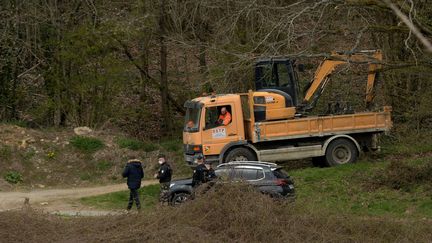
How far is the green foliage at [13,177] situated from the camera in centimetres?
2428

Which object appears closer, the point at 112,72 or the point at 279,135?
the point at 279,135

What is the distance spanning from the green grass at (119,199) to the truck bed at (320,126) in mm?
4045

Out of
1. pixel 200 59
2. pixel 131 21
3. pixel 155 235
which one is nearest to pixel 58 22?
pixel 131 21

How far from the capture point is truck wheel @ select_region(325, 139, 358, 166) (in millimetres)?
24297

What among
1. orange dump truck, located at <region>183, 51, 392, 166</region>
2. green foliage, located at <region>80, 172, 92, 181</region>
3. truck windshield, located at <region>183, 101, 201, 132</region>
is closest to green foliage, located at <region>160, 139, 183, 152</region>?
green foliage, located at <region>80, 172, 92, 181</region>

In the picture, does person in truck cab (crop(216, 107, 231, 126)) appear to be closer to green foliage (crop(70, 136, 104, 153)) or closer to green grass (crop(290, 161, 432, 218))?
green grass (crop(290, 161, 432, 218))

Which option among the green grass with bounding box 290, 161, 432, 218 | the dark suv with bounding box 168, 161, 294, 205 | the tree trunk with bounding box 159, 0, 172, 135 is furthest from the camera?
the tree trunk with bounding box 159, 0, 172, 135

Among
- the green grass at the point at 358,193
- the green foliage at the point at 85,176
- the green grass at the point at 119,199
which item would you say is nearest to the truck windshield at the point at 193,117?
the green grass at the point at 119,199

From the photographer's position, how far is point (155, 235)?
487 inches

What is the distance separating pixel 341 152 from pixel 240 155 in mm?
3675

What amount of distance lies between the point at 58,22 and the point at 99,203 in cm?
1123

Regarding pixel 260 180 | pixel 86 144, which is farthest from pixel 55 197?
pixel 260 180

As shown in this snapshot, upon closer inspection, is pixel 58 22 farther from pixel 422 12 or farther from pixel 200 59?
pixel 422 12

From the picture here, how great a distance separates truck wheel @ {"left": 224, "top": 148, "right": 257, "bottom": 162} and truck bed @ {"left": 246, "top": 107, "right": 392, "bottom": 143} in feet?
1.53
